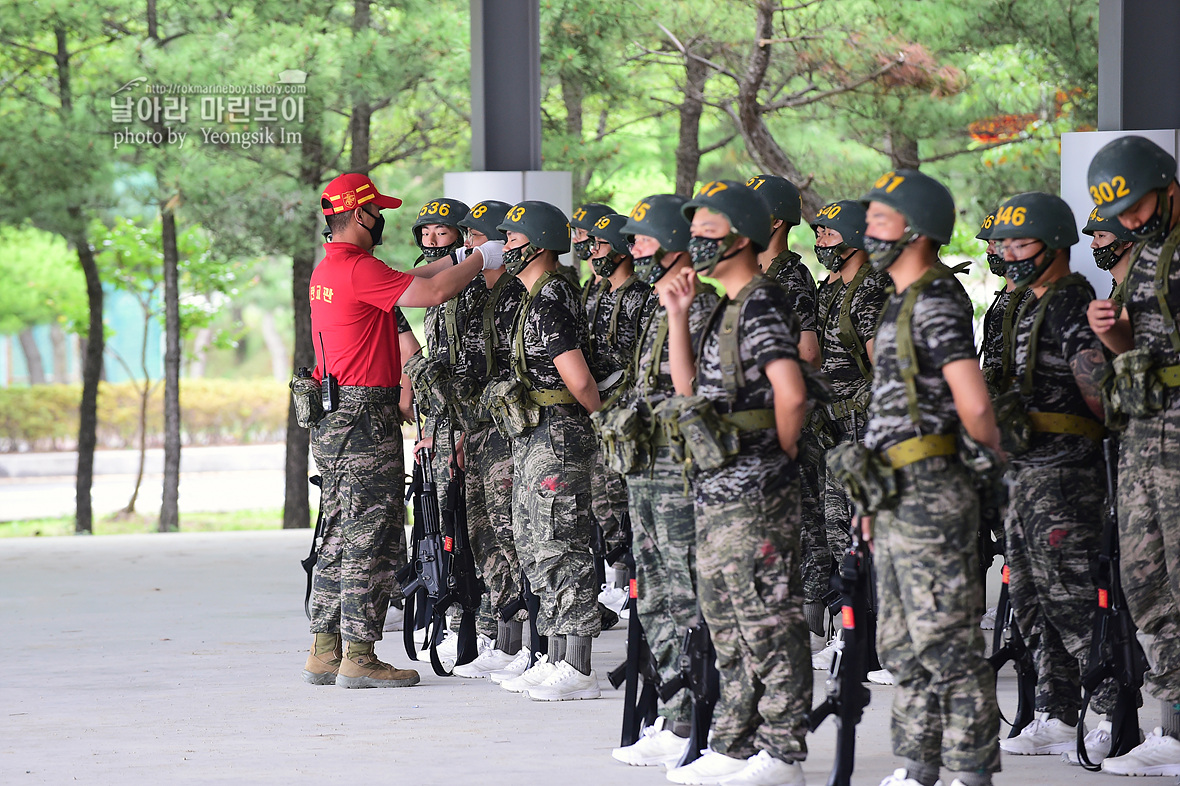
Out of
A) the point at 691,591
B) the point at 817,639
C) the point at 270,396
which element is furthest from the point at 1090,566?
the point at 270,396

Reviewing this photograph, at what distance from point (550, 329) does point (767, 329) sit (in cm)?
149

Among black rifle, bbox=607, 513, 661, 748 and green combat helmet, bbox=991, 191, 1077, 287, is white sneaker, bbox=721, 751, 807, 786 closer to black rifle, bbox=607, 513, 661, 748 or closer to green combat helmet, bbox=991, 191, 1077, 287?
black rifle, bbox=607, 513, 661, 748

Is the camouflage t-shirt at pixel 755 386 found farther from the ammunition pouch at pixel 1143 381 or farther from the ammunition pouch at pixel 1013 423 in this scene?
the ammunition pouch at pixel 1143 381

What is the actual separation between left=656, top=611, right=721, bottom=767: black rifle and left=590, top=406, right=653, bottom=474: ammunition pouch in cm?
56

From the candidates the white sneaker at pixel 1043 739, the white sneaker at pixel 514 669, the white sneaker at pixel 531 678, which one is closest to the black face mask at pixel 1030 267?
the white sneaker at pixel 1043 739

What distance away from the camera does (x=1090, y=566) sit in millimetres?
4594

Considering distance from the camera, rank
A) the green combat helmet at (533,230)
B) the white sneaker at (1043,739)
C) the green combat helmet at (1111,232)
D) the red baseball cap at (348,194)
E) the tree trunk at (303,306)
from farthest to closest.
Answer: the tree trunk at (303,306) → the red baseball cap at (348,194) → the green combat helmet at (533,230) → the green combat helmet at (1111,232) → the white sneaker at (1043,739)

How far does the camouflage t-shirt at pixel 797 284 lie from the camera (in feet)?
19.6

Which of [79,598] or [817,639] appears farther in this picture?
[79,598]

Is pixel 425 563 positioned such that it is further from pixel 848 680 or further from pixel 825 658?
pixel 848 680

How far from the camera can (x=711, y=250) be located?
4.34m

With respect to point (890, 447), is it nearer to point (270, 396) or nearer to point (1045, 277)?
point (1045, 277)

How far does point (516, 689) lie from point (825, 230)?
245cm

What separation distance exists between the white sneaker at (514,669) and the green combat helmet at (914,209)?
285 cm
